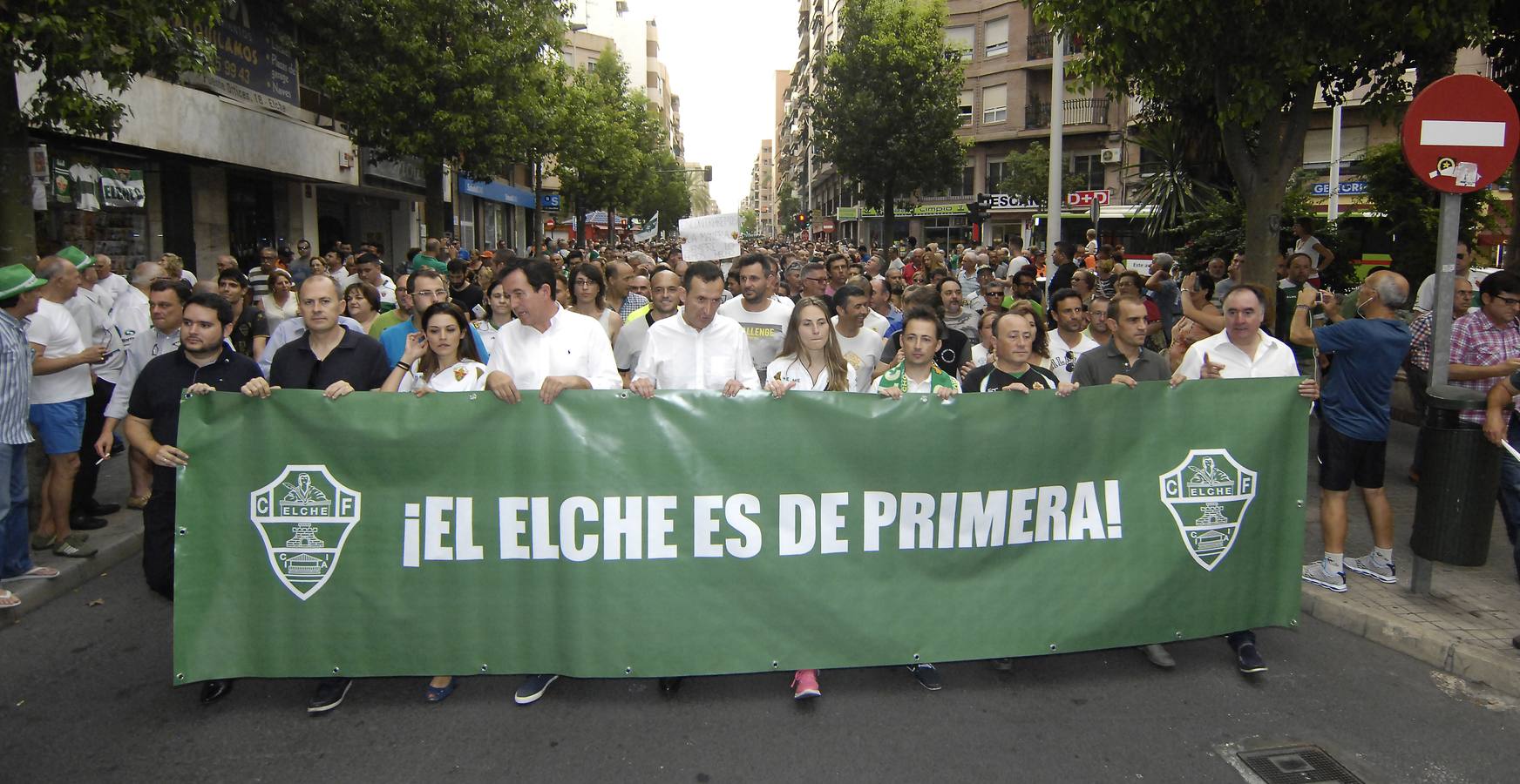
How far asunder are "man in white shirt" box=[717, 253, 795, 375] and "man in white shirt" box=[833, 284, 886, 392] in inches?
18.0

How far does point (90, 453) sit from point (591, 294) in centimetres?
389

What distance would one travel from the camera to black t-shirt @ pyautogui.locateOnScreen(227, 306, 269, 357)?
28.6ft

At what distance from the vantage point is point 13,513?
6.00m

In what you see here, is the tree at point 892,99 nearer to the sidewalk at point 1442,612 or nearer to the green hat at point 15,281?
the sidewalk at point 1442,612

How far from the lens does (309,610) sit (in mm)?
4461

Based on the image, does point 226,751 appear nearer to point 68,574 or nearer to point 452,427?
point 452,427

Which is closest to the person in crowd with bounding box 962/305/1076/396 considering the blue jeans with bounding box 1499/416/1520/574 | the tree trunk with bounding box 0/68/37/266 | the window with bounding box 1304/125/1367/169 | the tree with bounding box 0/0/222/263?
the blue jeans with bounding box 1499/416/1520/574

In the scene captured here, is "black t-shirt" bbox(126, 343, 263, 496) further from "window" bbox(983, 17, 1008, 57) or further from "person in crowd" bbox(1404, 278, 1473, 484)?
"window" bbox(983, 17, 1008, 57)

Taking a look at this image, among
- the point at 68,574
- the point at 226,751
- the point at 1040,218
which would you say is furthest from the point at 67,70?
the point at 1040,218

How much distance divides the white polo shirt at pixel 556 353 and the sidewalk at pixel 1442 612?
382 cm

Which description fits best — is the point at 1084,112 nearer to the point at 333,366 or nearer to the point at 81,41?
the point at 81,41

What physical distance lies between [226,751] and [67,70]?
24.0 feet

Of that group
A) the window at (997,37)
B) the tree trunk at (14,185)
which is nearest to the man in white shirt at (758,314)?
the tree trunk at (14,185)

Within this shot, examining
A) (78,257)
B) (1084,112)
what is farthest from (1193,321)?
(1084,112)
